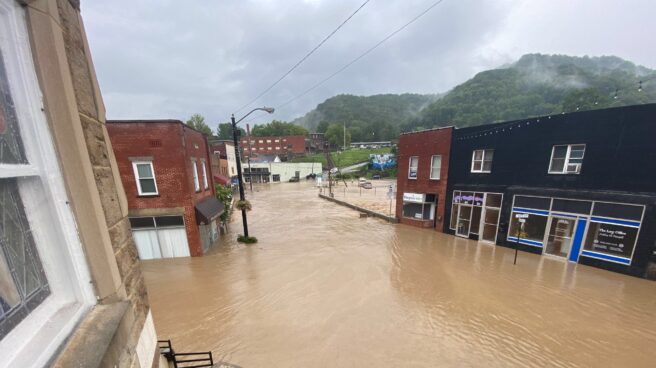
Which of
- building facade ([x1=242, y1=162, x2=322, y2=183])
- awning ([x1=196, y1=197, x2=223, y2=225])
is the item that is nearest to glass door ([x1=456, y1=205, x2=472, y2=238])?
awning ([x1=196, y1=197, x2=223, y2=225])

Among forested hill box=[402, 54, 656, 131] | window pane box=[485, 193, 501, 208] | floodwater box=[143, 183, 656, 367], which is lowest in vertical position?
floodwater box=[143, 183, 656, 367]

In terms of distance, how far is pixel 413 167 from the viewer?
57.0 ft

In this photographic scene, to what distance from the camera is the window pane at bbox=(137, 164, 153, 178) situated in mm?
10766

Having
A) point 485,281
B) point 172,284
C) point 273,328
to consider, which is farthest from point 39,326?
point 485,281

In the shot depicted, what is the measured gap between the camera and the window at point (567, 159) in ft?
34.9

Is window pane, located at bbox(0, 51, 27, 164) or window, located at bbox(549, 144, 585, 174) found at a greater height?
window pane, located at bbox(0, 51, 27, 164)

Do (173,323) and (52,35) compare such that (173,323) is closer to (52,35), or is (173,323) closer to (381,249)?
(52,35)

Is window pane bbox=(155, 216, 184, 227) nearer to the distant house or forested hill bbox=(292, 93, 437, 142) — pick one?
the distant house

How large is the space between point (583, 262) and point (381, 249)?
881 cm

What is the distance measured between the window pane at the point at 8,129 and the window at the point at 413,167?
17.7m

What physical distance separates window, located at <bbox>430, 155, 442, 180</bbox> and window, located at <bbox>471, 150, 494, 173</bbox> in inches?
81.4

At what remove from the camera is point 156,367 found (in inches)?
80.4

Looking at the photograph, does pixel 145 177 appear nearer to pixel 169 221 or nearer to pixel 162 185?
pixel 162 185

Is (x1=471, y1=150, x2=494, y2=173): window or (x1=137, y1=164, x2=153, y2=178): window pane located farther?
(x1=471, y1=150, x2=494, y2=173): window
